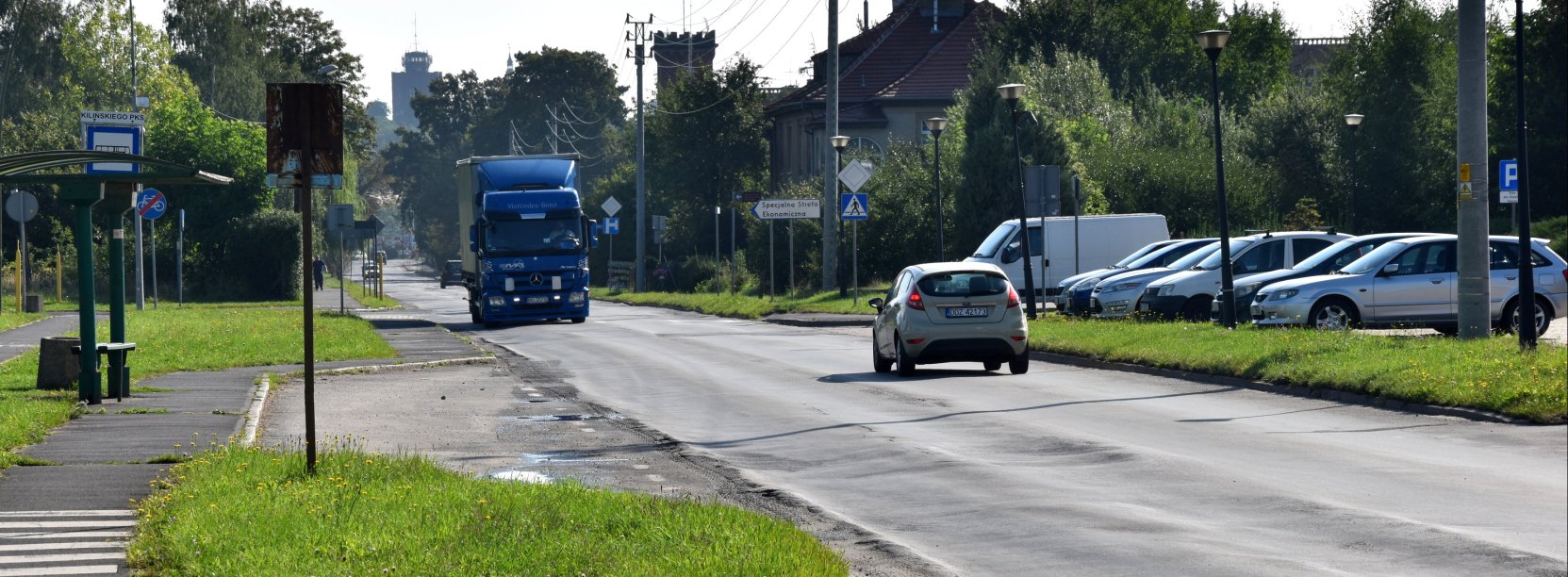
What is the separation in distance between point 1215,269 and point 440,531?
69.6 ft

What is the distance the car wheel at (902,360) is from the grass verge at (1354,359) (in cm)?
275

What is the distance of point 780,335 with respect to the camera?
108 ft

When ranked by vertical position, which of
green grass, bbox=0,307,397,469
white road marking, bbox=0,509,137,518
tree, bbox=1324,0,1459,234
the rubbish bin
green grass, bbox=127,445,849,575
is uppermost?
tree, bbox=1324,0,1459,234

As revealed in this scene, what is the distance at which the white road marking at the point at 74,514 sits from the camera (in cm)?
995

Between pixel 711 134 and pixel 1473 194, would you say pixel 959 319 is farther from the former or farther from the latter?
pixel 711 134

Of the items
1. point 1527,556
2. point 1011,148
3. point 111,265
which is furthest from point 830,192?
point 1527,556

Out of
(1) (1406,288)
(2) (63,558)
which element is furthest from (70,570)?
(1) (1406,288)

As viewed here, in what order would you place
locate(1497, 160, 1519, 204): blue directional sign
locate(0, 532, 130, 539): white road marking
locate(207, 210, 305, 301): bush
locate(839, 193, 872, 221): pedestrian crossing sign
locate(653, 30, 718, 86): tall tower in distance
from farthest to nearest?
locate(653, 30, 718, 86): tall tower in distance, locate(207, 210, 305, 301): bush, locate(839, 193, 872, 221): pedestrian crossing sign, locate(1497, 160, 1519, 204): blue directional sign, locate(0, 532, 130, 539): white road marking

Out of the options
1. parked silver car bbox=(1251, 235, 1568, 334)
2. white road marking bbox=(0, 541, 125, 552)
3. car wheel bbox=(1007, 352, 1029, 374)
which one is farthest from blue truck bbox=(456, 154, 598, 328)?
white road marking bbox=(0, 541, 125, 552)

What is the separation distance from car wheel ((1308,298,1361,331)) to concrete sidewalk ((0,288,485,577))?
1220 centimetres

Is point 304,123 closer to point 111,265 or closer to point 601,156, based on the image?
point 111,265

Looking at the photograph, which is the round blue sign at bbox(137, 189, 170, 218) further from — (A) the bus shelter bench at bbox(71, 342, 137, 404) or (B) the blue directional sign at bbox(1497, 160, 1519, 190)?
(B) the blue directional sign at bbox(1497, 160, 1519, 190)

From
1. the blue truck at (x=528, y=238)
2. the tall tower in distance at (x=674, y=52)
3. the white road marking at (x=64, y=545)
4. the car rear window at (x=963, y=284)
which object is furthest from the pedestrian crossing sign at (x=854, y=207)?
the tall tower in distance at (x=674, y=52)

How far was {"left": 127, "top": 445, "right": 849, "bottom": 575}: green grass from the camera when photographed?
8.05 m
